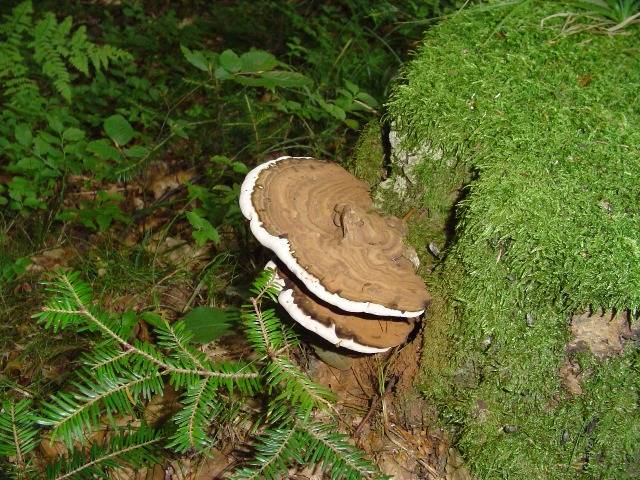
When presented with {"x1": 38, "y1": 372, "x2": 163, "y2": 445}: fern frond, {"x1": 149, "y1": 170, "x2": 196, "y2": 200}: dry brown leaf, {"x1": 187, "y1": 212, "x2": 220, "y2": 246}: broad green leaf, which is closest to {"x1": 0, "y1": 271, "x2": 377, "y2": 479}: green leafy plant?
{"x1": 38, "y1": 372, "x2": 163, "y2": 445}: fern frond

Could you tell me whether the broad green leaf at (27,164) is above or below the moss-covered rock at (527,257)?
below

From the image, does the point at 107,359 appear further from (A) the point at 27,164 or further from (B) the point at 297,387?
(A) the point at 27,164

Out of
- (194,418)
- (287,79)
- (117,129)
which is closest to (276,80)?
(287,79)

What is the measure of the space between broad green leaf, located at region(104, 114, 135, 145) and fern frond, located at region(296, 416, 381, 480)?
287 centimetres

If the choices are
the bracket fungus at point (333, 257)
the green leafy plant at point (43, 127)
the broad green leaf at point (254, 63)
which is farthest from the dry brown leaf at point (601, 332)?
the green leafy plant at point (43, 127)

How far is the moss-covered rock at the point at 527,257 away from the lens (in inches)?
95.6

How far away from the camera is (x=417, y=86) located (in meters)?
2.85

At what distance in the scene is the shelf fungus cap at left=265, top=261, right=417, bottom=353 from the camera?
243 cm

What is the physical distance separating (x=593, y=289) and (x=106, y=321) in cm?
208

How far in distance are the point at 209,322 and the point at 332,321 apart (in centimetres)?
108

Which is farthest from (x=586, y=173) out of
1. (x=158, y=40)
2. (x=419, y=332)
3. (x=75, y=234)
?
(x=158, y=40)

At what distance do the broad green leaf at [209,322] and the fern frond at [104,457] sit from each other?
744 millimetres

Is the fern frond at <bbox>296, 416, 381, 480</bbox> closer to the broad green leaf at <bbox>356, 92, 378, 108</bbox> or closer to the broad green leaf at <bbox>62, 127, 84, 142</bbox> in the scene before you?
the broad green leaf at <bbox>356, 92, 378, 108</bbox>

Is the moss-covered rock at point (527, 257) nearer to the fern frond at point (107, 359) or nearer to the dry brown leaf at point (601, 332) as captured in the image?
the dry brown leaf at point (601, 332)
